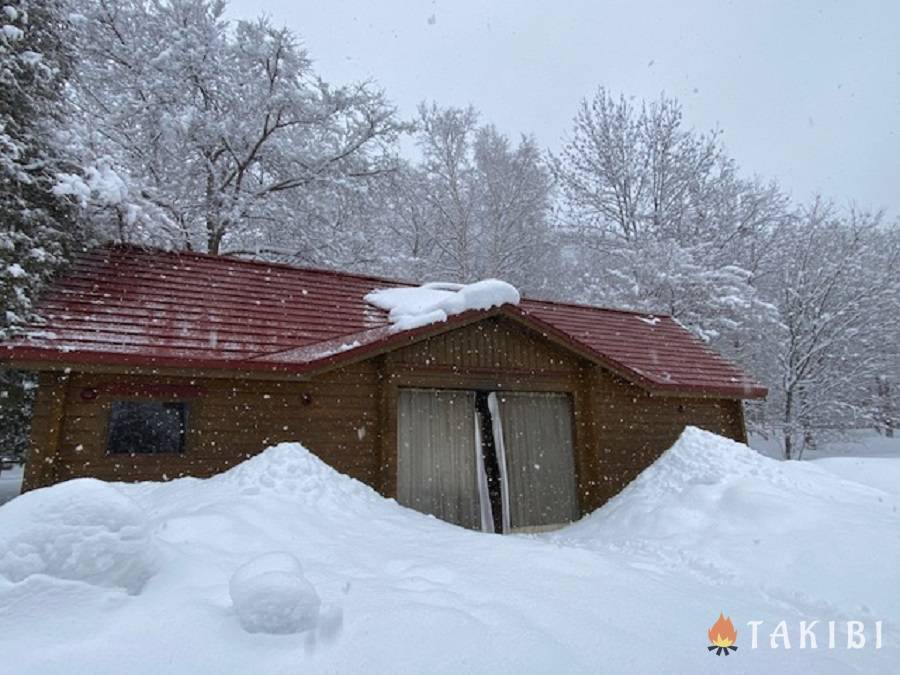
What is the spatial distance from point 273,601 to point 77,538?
127cm

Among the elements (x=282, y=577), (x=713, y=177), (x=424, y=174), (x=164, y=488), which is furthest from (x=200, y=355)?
(x=713, y=177)

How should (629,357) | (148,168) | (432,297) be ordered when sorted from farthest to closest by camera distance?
1. (148,168)
2. (629,357)
3. (432,297)

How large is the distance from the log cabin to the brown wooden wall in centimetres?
2

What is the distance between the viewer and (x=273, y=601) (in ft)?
9.47

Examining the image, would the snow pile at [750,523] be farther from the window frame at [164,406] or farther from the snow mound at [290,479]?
the window frame at [164,406]

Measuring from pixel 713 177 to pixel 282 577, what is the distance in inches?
839

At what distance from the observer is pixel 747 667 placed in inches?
135

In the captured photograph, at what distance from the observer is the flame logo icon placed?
3613 millimetres

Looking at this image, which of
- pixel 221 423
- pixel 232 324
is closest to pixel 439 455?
pixel 221 423

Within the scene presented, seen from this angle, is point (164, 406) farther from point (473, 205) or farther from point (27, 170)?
point (473, 205)

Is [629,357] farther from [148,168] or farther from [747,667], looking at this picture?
[148,168]

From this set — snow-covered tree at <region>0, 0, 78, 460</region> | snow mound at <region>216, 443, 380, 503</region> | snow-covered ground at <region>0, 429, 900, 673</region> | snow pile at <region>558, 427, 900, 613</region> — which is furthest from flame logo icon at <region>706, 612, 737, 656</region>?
snow-covered tree at <region>0, 0, 78, 460</region>

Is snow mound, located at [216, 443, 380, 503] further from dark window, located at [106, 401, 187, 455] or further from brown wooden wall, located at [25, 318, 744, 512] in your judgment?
dark window, located at [106, 401, 187, 455]

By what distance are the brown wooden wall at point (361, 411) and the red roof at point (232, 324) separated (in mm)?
483
